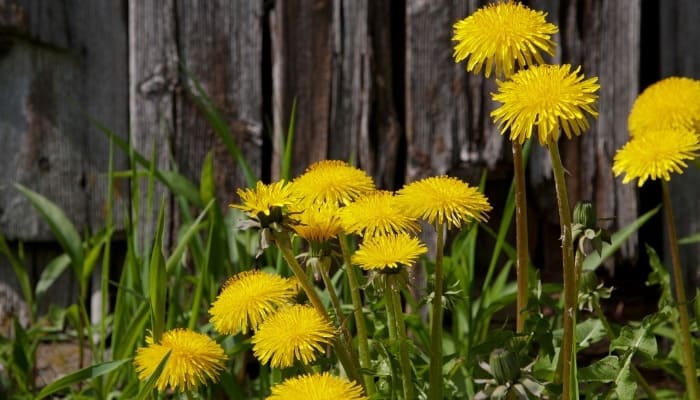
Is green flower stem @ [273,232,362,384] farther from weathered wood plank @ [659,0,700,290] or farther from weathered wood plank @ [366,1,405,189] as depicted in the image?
weathered wood plank @ [659,0,700,290]

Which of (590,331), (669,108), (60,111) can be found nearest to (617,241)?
(590,331)

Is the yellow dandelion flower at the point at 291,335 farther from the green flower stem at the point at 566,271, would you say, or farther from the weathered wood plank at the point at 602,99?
the weathered wood plank at the point at 602,99

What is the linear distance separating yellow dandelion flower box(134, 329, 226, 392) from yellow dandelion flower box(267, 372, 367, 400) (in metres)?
0.17

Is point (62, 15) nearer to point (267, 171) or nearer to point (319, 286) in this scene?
point (267, 171)

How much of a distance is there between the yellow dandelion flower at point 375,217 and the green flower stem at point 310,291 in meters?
0.08

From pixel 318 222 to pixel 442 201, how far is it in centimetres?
18

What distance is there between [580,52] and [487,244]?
588 millimetres

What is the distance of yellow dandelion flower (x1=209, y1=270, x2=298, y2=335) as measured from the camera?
1.33m

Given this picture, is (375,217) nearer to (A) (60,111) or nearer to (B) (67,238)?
(B) (67,238)

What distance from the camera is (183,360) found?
1314 mm

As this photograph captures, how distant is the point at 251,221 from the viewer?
4.25ft

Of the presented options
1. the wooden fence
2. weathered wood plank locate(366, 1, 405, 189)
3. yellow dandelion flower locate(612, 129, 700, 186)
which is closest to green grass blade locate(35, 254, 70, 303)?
the wooden fence

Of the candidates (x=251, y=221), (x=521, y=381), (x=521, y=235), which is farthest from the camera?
(x=521, y=235)

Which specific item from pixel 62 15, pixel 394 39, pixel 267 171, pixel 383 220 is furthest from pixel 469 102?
pixel 383 220
